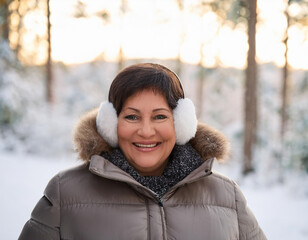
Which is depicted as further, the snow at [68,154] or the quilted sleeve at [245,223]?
the snow at [68,154]

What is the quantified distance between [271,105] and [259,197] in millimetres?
11237

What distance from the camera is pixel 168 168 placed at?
2342 millimetres

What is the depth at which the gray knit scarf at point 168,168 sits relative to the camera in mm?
2205

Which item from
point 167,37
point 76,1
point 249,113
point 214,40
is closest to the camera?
point 249,113

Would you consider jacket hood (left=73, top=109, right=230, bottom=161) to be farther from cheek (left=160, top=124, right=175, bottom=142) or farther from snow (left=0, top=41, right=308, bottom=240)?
snow (left=0, top=41, right=308, bottom=240)

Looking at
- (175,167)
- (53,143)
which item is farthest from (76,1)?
(175,167)

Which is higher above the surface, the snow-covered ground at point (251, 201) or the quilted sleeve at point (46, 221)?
the quilted sleeve at point (46, 221)

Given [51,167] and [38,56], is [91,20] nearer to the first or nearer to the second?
[38,56]

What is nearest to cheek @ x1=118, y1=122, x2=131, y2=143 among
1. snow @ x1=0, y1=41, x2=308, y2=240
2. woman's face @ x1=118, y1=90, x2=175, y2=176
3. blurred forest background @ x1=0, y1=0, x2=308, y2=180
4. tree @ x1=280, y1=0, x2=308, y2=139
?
woman's face @ x1=118, y1=90, x2=175, y2=176

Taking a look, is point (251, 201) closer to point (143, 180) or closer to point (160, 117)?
point (143, 180)

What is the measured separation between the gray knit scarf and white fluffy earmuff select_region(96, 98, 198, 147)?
8 centimetres

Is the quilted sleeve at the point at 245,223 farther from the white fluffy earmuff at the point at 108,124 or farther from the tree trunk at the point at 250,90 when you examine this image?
the tree trunk at the point at 250,90

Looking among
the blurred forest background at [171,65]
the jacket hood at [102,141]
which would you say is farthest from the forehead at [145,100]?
the blurred forest background at [171,65]

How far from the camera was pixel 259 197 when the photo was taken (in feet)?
26.7
